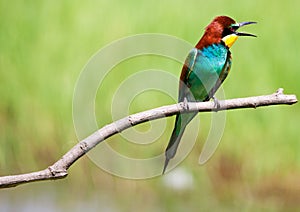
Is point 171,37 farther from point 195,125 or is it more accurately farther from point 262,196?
point 262,196

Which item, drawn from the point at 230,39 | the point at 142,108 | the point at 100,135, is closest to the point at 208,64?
the point at 230,39

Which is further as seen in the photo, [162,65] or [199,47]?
[162,65]

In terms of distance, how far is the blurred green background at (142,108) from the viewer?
246 centimetres

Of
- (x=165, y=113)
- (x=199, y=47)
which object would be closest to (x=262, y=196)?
(x=199, y=47)

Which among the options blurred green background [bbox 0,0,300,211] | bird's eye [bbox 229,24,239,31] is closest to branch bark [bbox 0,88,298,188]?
bird's eye [bbox 229,24,239,31]

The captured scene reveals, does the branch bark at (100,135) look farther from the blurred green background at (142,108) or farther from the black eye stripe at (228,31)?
the blurred green background at (142,108)

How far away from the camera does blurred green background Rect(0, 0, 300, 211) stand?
2.46m

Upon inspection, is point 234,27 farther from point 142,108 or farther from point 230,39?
point 142,108

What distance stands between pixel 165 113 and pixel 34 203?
1.32 meters

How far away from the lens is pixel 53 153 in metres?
2.49

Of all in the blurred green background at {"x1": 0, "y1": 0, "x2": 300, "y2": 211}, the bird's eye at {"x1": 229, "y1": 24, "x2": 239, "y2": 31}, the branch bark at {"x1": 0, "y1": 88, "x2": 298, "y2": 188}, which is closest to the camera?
the branch bark at {"x1": 0, "y1": 88, "x2": 298, "y2": 188}

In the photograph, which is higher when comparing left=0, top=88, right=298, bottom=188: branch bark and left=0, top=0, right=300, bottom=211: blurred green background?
left=0, top=0, right=300, bottom=211: blurred green background

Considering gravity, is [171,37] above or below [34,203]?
above

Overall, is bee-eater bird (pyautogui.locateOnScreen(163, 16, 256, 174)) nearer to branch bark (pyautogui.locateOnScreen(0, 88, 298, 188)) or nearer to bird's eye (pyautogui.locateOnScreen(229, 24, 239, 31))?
bird's eye (pyautogui.locateOnScreen(229, 24, 239, 31))
